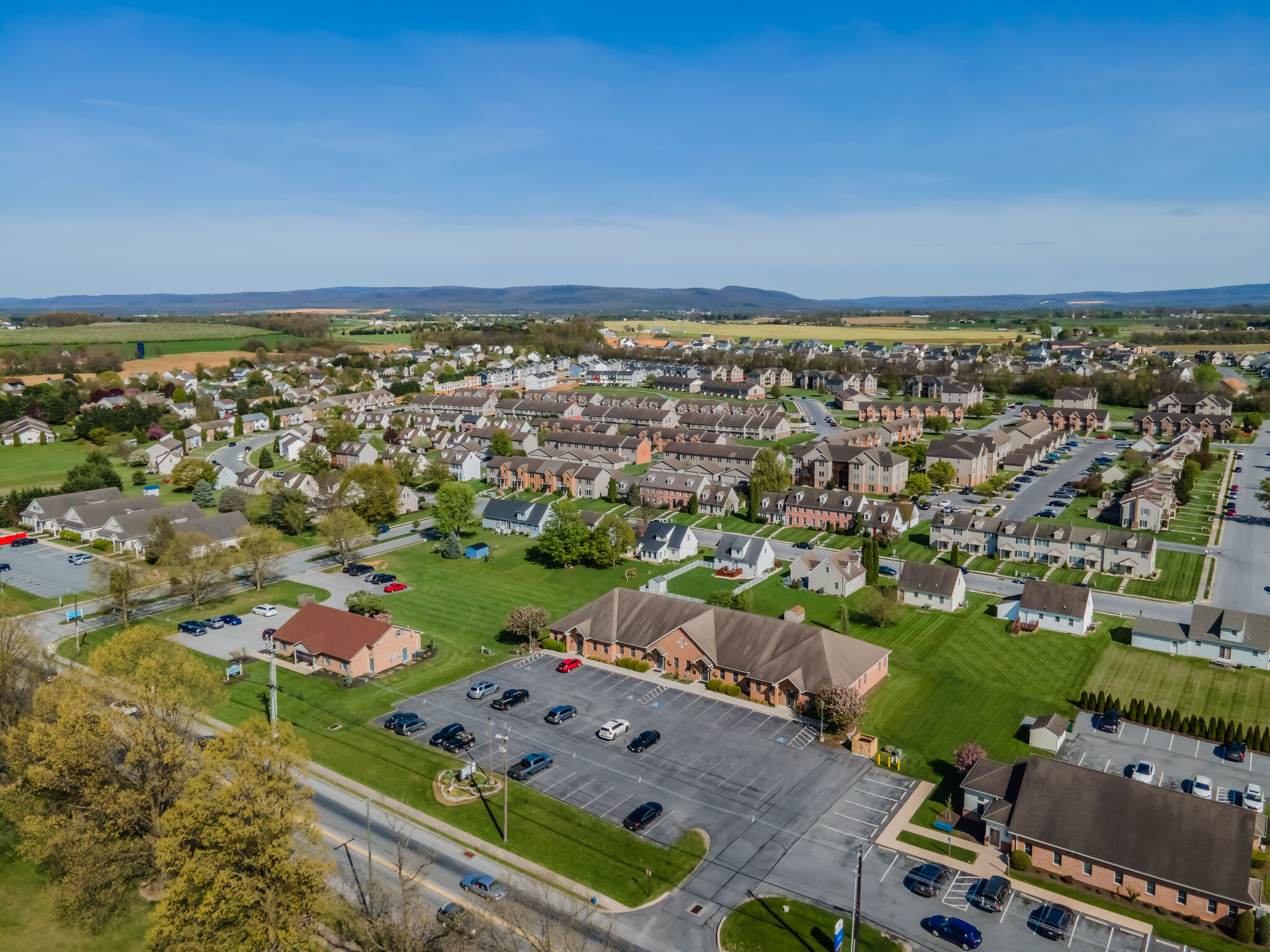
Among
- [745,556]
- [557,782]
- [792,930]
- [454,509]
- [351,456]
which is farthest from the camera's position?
[351,456]

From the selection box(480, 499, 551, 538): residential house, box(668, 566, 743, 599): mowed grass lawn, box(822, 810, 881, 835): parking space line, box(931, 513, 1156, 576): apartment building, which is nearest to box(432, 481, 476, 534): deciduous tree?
box(480, 499, 551, 538): residential house

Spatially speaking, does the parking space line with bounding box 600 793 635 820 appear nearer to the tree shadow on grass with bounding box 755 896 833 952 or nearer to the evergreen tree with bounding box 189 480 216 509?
the tree shadow on grass with bounding box 755 896 833 952

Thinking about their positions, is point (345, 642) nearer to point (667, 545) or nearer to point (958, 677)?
point (667, 545)

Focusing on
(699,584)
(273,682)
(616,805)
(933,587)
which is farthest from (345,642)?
(933,587)

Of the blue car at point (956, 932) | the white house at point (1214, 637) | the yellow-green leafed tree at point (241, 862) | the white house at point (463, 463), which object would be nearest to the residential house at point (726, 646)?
the blue car at point (956, 932)

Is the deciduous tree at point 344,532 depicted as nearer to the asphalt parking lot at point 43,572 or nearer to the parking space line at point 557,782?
the asphalt parking lot at point 43,572

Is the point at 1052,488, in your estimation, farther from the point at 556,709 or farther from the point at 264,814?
the point at 264,814
